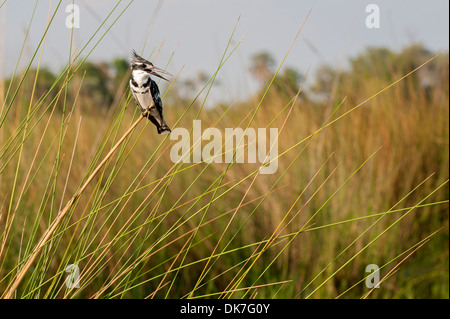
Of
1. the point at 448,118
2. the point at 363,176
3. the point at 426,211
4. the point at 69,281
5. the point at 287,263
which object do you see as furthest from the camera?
the point at 448,118

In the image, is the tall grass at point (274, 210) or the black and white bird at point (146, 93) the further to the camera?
the tall grass at point (274, 210)

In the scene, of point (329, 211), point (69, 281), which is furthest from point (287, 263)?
point (69, 281)

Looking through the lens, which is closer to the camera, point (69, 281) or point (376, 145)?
point (69, 281)

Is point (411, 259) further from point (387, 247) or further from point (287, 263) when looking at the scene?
point (287, 263)

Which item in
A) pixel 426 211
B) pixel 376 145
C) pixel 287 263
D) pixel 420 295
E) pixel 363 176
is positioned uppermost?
pixel 376 145

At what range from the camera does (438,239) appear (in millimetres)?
2740

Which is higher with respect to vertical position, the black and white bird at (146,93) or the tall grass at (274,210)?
the black and white bird at (146,93)

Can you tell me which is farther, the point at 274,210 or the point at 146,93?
the point at 274,210

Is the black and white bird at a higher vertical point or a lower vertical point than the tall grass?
higher

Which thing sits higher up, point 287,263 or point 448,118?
point 448,118

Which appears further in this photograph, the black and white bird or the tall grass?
the tall grass

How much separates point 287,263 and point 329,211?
1.01ft

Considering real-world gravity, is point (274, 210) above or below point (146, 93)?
below
